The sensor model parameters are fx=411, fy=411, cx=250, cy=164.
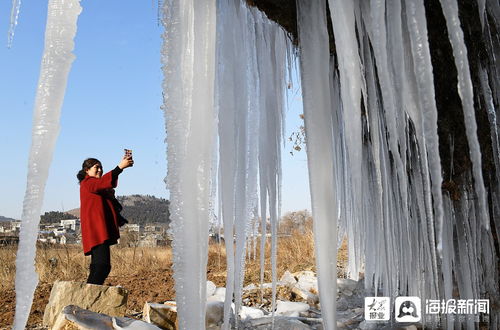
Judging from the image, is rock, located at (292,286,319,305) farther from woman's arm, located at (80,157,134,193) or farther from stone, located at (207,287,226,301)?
woman's arm, located at (80,157,134,193)

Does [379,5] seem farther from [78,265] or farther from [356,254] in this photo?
[78,265]

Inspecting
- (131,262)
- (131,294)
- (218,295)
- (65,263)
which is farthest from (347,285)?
(131,262)

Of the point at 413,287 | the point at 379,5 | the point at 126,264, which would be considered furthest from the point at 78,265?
the point at 379,5

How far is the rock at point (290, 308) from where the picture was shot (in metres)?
3.28

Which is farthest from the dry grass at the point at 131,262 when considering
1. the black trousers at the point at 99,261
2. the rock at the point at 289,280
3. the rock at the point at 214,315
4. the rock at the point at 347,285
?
the rock at the point at 214,315

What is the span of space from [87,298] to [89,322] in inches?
39.2

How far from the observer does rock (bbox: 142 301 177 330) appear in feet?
9.51

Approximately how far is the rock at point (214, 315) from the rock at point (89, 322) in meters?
0.36

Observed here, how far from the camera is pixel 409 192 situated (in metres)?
2.12

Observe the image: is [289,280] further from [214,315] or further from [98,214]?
[98,214]

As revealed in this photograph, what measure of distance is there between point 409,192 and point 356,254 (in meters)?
2.02

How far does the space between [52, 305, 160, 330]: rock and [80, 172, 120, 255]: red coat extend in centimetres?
72

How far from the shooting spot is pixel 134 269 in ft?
24.7

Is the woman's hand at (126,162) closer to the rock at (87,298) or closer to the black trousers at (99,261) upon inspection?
the black trousers at (99,261)
